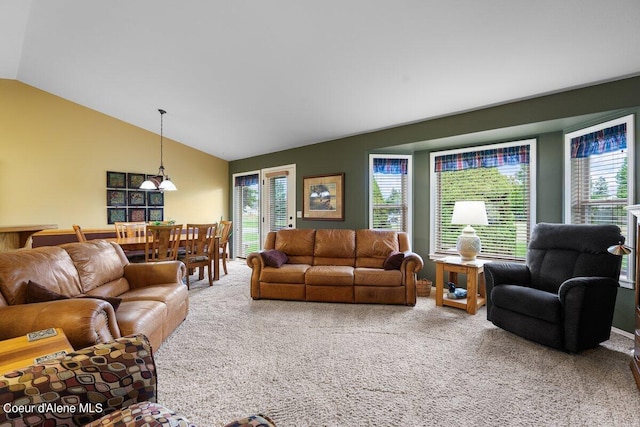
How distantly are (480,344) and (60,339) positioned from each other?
3054mm

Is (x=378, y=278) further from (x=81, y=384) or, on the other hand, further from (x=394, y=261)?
(x=81, y=384)

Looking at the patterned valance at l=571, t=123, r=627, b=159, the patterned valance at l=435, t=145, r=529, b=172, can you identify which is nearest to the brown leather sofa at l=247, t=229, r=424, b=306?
the patterned valance at l=435, t=145, r=529, b=172

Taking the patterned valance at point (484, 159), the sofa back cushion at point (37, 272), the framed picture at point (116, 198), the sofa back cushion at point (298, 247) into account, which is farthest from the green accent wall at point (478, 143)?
the sofa back cushion at point (37, 272)

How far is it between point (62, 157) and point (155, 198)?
63.0 inches

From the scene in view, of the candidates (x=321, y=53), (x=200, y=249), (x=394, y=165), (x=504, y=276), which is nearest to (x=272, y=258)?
(x=200, y=249)

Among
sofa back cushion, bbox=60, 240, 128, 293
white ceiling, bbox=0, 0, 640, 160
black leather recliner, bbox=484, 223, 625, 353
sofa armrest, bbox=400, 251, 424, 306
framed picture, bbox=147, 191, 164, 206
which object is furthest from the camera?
framed picture, bbox=147, 191, 164, 206

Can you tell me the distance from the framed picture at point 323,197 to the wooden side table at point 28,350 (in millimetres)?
4069

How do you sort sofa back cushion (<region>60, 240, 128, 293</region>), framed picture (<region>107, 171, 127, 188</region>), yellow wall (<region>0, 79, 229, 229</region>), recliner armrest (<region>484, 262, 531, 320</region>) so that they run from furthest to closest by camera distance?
framed picture (<region>107, 171, 127, 188</region>) → yellow wall (<region>0, 79, 229, 229</region>) → recliner armrest (<region>484, 262, 531, 320</region>) → sofa back cushion (<region>60, 240, 128, 293</region>)

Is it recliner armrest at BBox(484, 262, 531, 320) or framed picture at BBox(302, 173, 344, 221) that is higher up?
framed picture at BBox(302, 173, 344, 221)

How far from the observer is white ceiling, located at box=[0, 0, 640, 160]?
2332 mm

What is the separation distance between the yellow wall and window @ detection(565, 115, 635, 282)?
608cm

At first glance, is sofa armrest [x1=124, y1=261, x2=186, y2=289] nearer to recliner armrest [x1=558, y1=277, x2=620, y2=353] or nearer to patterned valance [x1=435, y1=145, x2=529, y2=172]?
recliner armrest [x1=558, y1=277, x2=620, y2=353]

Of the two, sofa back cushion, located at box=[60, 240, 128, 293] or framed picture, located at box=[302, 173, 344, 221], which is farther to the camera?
framed picture, located at box=[302, 173, 344, 221]

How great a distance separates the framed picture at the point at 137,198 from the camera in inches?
232
